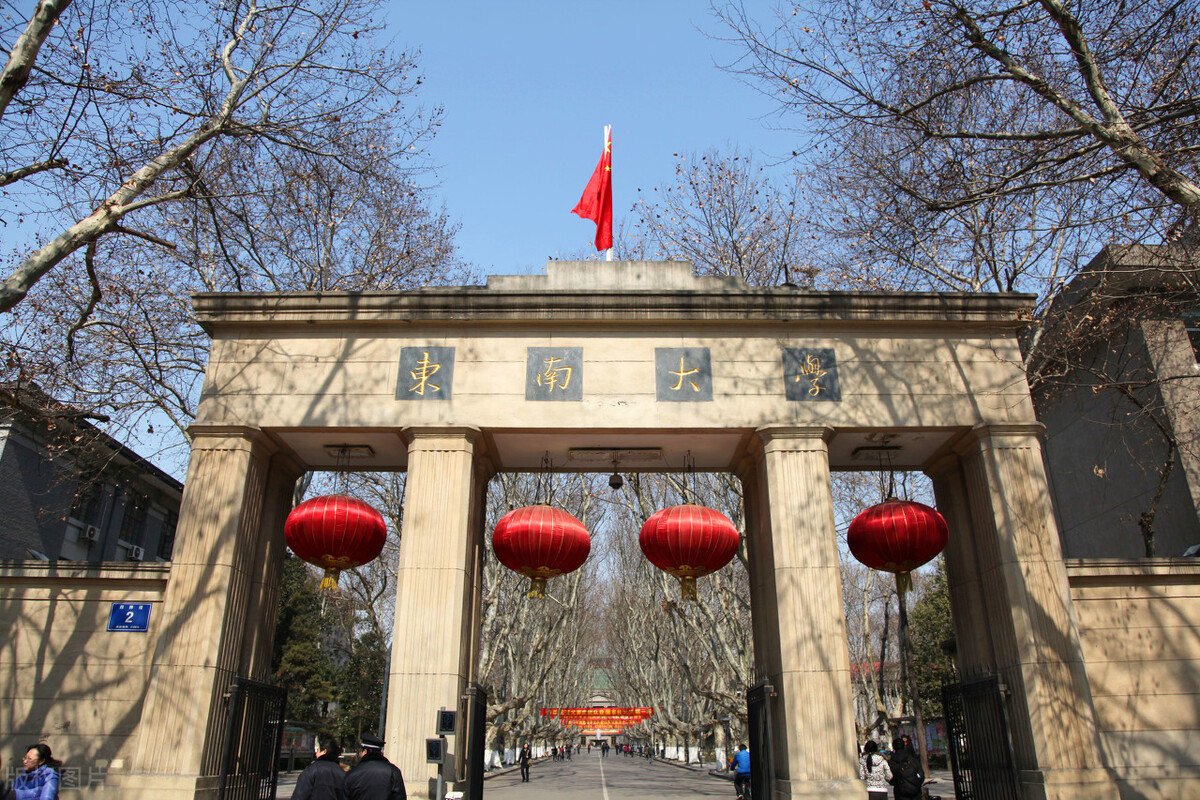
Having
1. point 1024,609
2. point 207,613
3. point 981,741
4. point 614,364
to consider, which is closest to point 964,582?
point 1024,609

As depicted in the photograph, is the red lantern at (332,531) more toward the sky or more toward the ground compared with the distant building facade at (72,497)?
more toward the ground

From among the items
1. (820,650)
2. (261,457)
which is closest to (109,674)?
(261,457)

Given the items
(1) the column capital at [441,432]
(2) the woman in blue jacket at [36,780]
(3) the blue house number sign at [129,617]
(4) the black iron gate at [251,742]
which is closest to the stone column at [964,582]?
(1) the column capital at [441,432]

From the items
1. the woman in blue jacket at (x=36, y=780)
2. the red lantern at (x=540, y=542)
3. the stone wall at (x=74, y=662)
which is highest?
the red lantern at (x=540, y=542)

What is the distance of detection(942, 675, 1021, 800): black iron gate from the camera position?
27.5ft

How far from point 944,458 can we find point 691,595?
3997 millimetres

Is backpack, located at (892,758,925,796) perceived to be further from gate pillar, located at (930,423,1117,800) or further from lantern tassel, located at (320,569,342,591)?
lantern tassel, located at (320,569,342,591)

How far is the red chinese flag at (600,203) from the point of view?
1171 centimetres

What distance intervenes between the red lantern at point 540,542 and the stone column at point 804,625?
2404 mm

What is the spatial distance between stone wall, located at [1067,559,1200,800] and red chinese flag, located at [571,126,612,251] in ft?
24.9

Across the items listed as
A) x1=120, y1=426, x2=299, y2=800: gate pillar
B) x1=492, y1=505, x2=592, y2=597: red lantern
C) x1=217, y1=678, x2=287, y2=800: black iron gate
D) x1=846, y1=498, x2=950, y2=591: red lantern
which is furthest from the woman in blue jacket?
x1=846, y1=498, x2=950, y2=591: red lantern

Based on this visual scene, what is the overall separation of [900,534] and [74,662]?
391 inches

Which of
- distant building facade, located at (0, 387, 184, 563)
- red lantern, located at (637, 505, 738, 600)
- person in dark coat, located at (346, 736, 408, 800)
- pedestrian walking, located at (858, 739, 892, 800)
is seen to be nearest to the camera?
person in dark coat, located at (346, 736, 408, 800)

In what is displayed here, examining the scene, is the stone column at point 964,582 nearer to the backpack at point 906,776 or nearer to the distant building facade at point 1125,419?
the backpack at point 906,776
